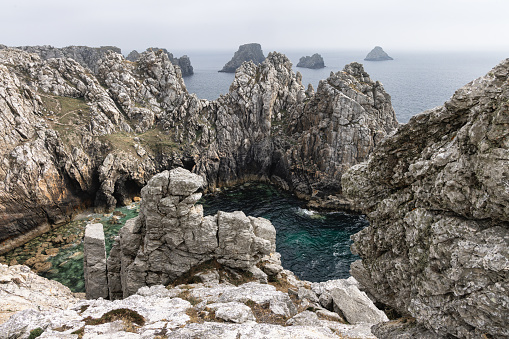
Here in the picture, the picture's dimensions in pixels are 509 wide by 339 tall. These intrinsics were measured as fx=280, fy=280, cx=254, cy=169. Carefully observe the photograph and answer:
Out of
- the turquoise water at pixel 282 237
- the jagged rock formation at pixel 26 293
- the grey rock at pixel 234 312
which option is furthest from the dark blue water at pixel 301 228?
the jagged rock formation at pixel 26 293

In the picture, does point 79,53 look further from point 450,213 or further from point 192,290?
point 450,213

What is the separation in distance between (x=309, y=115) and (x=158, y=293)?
206 feet

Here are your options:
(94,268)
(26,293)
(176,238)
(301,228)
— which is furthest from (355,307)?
(301,228)

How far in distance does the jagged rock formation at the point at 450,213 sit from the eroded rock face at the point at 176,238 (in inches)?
710

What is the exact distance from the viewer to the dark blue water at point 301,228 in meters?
46.5

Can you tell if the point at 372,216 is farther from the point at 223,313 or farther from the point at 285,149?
the point at 285,149

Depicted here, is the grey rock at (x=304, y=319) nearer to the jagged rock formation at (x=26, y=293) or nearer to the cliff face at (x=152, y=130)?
the jagged rock formation at (x=26, y=293)

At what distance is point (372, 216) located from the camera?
13.0 metres

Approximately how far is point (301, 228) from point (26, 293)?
44415 mm

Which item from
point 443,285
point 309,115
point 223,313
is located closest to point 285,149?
point 309,115

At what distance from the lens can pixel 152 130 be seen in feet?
265

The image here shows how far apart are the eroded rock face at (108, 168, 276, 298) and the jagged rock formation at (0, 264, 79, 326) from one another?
680cm

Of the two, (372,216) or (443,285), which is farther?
(372,216)

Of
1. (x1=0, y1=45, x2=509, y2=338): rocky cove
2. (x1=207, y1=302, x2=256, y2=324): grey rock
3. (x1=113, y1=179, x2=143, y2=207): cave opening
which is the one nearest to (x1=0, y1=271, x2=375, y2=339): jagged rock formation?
(x1=207, y1=302, x2=256, y2=324): grey rock
